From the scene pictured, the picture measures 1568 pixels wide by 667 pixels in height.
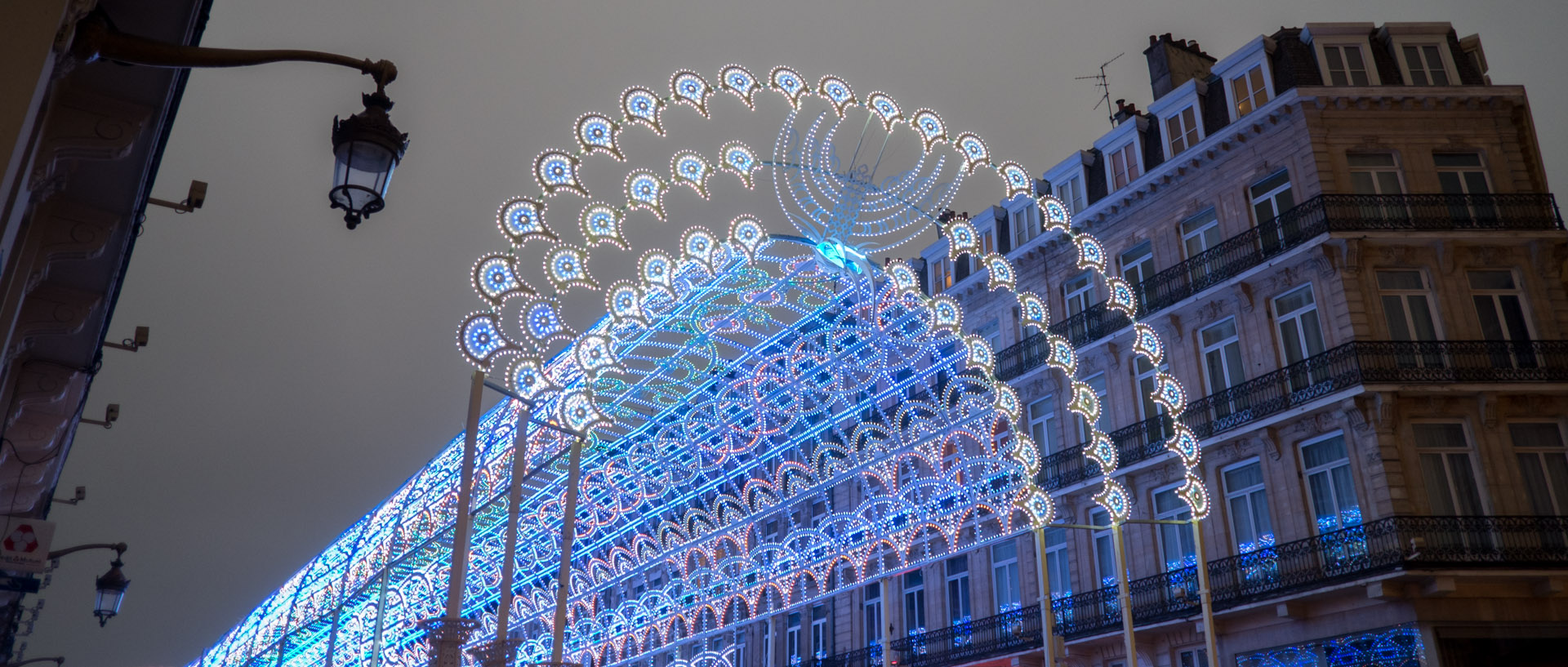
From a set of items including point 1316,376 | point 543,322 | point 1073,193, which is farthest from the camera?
point 1073,193

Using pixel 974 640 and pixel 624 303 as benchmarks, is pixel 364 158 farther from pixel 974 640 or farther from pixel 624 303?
pixel 974 640

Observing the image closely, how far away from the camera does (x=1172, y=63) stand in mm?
27906

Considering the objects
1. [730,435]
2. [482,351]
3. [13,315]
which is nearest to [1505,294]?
[730,435]

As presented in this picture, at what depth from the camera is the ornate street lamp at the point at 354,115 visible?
4660 mm

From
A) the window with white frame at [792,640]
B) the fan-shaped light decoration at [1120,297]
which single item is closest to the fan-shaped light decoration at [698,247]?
the fan-shaped light decoration at [1120,297]

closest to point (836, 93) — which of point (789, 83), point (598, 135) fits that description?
point (789, 83)

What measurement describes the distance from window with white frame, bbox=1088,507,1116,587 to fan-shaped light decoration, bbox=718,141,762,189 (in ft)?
43.2

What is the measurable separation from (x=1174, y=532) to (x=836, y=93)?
41.8 ft

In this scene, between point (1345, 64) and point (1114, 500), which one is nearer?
point (1114, 500)

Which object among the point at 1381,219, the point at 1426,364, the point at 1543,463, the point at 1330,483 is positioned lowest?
the point at 1330,483

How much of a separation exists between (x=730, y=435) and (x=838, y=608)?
11.3 m

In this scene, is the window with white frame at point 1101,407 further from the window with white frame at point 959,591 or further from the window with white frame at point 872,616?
the window with white frame at point 872,616

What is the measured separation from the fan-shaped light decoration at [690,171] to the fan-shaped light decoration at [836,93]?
2.23 metres

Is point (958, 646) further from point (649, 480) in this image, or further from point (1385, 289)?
point (1385, 289)
